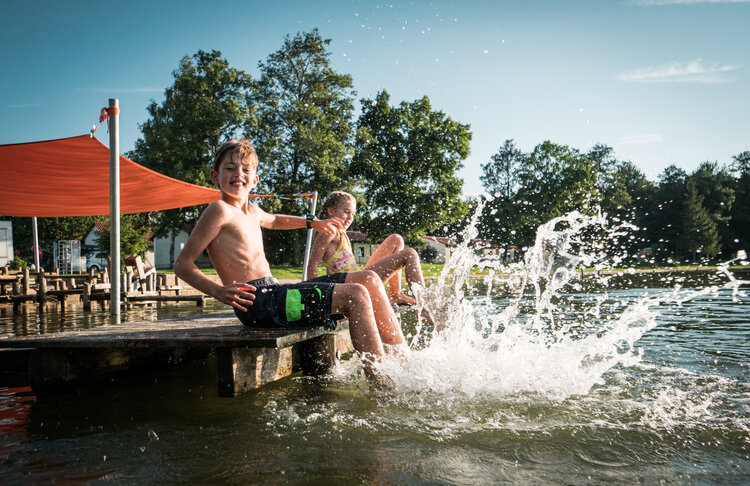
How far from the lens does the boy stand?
9.61 feet

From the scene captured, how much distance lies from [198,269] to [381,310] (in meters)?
1.14

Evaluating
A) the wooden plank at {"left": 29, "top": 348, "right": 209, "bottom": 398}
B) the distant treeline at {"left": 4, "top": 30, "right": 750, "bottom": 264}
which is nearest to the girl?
the wooden plank at {"left": 29, "top": 348, "right": 209, "bottom": 398}

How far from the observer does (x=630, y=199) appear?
62719mm

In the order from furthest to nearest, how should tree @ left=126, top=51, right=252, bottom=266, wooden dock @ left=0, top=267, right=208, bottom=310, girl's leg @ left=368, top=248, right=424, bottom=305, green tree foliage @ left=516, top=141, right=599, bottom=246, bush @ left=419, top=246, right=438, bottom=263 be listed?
green tree foliage @ left=516, top=141, right=599, bottom=246 < bush @ left=419, top=246, right=438, bottom=263 < tree @ left=126, top=51, right=252, bottom=266 < wooden dock @ left=0, top=267, right=208, bottom=310 < girl's leg @ left=368, top=248, right=424, bottom=305

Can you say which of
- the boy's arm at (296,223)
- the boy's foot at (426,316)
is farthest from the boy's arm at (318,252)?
the boy's foot at (426,316)

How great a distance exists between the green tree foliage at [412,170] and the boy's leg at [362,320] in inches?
1283

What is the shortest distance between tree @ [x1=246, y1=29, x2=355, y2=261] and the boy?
2705 centimetres

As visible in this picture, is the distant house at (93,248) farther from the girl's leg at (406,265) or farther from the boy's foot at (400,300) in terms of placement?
the girl's leg at (406,265)

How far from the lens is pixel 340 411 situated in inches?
114

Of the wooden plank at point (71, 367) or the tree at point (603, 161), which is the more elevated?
Result: the tree at point (603, 161)

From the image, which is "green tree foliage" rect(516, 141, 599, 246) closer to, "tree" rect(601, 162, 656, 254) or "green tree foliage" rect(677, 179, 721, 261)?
"tree" rect(601, 162, 656, 254)

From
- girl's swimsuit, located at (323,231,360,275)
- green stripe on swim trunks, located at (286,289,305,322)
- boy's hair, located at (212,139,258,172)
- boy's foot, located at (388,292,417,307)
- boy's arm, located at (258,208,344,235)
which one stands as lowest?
boy's foot, located at (388,292,417,307)

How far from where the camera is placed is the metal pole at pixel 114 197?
5.98 metres

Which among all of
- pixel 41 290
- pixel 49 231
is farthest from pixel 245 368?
pixel 49 231
